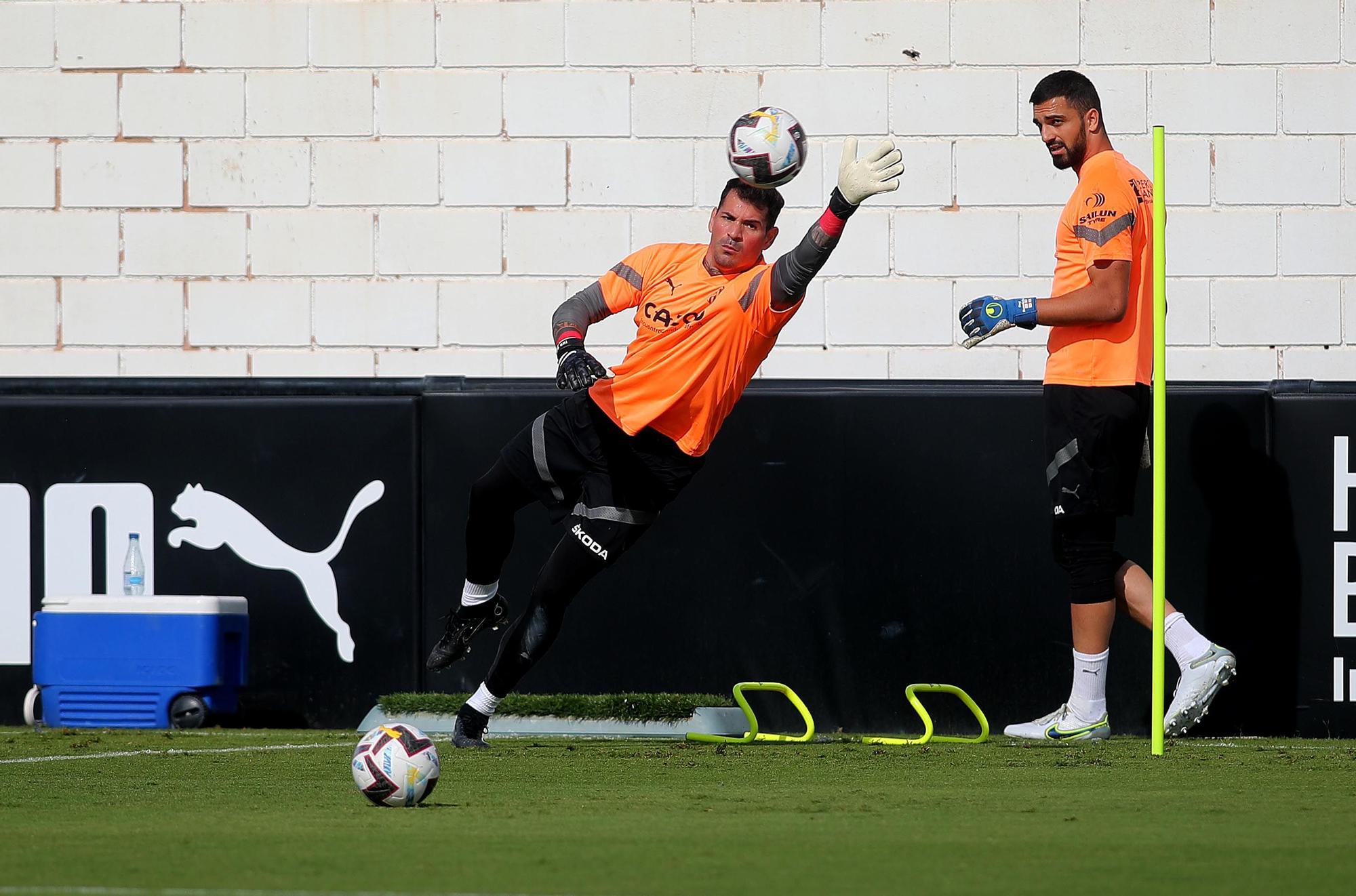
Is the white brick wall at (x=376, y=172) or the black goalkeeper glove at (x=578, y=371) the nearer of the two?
the black goalkeeper glove at (x=578, y=371)

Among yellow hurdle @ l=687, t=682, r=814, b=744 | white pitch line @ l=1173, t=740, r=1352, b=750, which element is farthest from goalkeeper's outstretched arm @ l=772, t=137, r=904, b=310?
white pitch line @ l=1173, t=740, r=1352, b=750

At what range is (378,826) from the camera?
12.6ft

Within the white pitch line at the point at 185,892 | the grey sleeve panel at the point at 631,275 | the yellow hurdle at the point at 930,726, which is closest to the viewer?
the white pitch line at the point at 185,892

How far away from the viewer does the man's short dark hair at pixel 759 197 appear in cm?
608

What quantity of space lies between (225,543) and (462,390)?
3.76 ft

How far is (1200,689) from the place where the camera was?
602 centimetres

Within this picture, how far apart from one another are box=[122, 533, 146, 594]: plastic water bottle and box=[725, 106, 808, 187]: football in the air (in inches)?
114

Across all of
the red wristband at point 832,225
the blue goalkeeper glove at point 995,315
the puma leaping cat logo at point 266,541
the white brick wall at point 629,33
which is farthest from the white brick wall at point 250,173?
the blue goalkeeper glove at point 995,315

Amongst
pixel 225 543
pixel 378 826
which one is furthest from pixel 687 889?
pixel 225 543

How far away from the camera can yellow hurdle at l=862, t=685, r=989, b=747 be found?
6418 millimetres

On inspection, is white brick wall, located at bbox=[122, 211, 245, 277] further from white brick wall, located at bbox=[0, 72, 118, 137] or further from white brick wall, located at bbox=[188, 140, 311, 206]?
white brick wall, located at bbox=[0, 72, 118, 137]

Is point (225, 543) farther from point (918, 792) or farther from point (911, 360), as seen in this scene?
point (918, 792)

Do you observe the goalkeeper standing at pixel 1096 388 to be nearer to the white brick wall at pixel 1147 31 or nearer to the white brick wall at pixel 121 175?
the white brick wall at pixel 1147 31

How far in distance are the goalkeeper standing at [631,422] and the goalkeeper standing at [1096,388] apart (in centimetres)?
71
